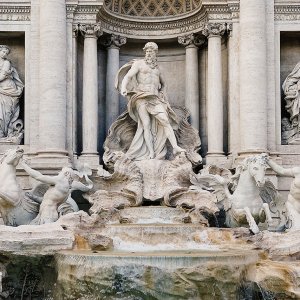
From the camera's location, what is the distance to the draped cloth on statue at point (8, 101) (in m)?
18.1

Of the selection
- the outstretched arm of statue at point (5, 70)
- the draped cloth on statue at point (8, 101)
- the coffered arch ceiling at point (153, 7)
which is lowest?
the draped cloth on statue at point (8, 101)

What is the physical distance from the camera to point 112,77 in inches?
752

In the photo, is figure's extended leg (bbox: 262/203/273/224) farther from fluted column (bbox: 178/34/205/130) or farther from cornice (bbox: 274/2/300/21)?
cornice (bbox: 274/2/300/21)

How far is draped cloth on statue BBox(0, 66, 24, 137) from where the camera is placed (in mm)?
18094

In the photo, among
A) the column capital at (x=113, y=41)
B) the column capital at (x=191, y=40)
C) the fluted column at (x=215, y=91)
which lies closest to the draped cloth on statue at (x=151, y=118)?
the fluted column at (x=215, y=91)

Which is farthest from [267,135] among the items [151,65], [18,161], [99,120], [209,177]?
[18,161]

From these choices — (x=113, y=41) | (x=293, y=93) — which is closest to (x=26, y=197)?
(x=113, y=41)

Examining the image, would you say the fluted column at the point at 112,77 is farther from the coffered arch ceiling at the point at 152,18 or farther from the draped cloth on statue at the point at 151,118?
the draped cloth on statue at the point at 151,118

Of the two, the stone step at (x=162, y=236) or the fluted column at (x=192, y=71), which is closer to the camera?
the stone step at (x=162, y=236)

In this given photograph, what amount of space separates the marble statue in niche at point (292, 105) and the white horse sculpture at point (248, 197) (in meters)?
3.62

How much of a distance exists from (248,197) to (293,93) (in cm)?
477

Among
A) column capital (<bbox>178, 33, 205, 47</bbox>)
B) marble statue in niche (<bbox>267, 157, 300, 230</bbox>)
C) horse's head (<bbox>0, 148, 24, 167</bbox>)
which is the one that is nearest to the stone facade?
column capital (<bbox>178, 33, 205, 47</bbox>)

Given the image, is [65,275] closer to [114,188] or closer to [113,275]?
[113,275]

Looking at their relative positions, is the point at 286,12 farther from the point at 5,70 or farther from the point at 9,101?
the point at 9,101
